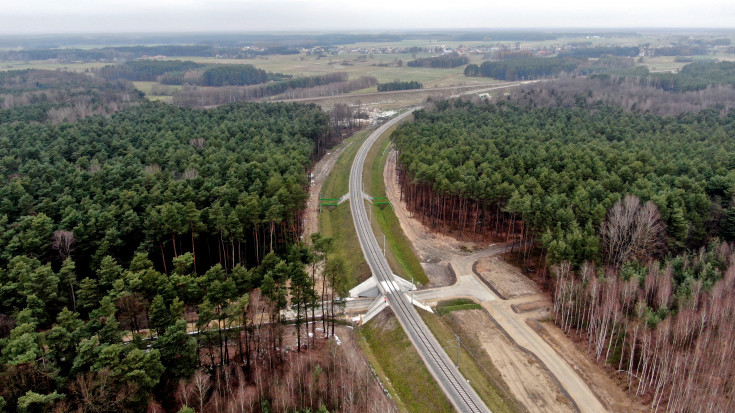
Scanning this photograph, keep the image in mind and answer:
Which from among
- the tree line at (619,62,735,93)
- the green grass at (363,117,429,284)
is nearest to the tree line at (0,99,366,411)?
the green grass at (363,117,429,284)

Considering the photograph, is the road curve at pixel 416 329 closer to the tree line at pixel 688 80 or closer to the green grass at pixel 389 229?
the green grass at pixel 389 229

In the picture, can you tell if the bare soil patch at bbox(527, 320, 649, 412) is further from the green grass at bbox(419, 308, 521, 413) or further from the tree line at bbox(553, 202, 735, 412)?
the green grass at bbox(419, 308, 521, 413)

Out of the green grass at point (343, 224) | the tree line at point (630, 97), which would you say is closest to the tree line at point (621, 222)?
the green grass at point (343, 224)

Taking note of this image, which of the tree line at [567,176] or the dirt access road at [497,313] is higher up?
the tree line at [567,176]

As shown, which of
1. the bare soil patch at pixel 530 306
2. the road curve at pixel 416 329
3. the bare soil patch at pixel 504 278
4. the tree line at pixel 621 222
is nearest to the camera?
the road curve at pixel 416 329

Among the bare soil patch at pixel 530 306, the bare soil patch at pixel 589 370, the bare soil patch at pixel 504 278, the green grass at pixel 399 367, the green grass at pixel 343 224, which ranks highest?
the green grass at pixel 343 224

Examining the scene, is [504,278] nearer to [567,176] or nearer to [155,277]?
[567,176]

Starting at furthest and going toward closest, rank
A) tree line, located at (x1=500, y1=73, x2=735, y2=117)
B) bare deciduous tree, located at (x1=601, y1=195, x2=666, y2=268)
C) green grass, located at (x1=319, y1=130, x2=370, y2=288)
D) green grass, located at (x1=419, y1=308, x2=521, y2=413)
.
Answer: tree line, located at (x1=500, y1=73, x2=735, y2=117) < green grass, located at (x1=319, y1=130, x2=370, y2=288) < bare deciduous tree, located at (x1=601, y1=195, x2=666, y2=268) < green grass, located at (x1=419, y1=308, x2=521, y2=413)

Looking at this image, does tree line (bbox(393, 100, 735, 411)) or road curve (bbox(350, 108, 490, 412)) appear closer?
road curve (bbox(350, 108, 490, 412))
